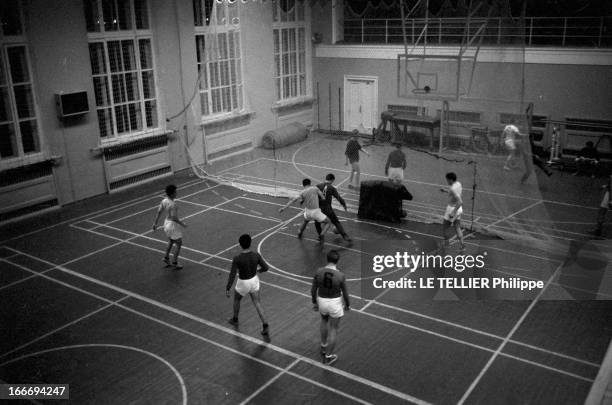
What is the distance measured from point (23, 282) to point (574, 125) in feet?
55.4

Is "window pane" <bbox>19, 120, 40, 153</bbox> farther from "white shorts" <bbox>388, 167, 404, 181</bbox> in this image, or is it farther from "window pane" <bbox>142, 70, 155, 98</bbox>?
"white shorts" <bbox>388, 167, 404, 181</bbox>

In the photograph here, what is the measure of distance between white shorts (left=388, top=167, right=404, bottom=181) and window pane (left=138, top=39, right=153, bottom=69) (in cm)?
800

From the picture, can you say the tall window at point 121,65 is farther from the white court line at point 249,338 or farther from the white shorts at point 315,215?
the white shorts at point 315,215

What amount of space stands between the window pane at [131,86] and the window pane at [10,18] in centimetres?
332

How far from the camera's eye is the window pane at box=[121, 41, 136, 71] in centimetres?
1730

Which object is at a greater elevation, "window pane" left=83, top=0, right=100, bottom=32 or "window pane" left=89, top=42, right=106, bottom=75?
"window pane" left=83, top=0, right=100, bottom=32

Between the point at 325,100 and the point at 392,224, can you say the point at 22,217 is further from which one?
the point at 325,100

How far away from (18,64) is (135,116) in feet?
12.3

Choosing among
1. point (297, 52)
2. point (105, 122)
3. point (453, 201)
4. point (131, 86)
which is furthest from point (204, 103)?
point (453, 201)

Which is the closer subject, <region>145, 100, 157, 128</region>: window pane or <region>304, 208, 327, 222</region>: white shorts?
<region>304, 208, 327, 222</region>: white shorts

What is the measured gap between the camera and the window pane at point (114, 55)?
55.5ft

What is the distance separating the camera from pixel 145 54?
58.7 feet

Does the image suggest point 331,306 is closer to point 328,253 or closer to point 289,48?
point 328,253

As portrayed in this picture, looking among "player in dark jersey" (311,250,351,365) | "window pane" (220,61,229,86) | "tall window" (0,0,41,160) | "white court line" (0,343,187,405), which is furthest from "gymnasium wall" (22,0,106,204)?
"player in dark jersey" (311,250,351,365)
